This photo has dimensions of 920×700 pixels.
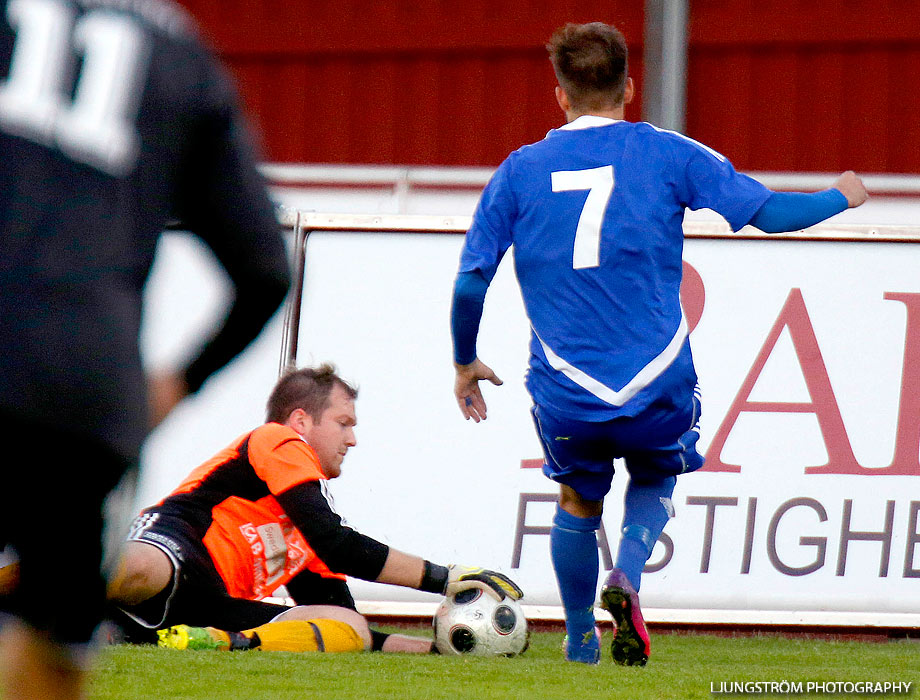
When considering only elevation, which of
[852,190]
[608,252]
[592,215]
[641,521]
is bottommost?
[641,521]

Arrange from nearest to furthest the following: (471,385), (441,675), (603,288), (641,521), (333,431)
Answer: (441,675), (603,288), (641,521), (471,385), (333,431)

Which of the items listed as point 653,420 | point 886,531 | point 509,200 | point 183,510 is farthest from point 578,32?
point 886,531

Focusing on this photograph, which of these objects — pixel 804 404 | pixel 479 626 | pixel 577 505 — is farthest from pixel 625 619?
pixel 804 404

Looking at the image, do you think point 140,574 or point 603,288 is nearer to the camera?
point 603,288

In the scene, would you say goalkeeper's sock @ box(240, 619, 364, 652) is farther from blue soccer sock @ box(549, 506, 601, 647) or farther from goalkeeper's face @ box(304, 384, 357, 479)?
blue soccer sock @ box(549, 506, 601, 647)

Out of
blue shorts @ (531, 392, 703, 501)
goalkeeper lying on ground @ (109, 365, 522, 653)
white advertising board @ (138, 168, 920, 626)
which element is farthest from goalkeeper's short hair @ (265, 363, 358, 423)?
blue shorts @ (531, 392, 703, 501)

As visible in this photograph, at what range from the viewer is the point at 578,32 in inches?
151

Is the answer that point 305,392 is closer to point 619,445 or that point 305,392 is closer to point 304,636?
point 304,636

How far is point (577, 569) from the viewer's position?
3836mm

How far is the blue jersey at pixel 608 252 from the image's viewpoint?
12.1ft

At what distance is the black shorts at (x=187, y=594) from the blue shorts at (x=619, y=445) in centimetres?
111

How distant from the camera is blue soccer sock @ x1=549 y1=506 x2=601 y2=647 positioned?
3.84 m

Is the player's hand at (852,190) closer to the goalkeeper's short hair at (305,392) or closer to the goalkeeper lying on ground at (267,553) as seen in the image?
the goalkeeper lying on ground at (267,553)

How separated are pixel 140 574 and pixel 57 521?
2630mm
